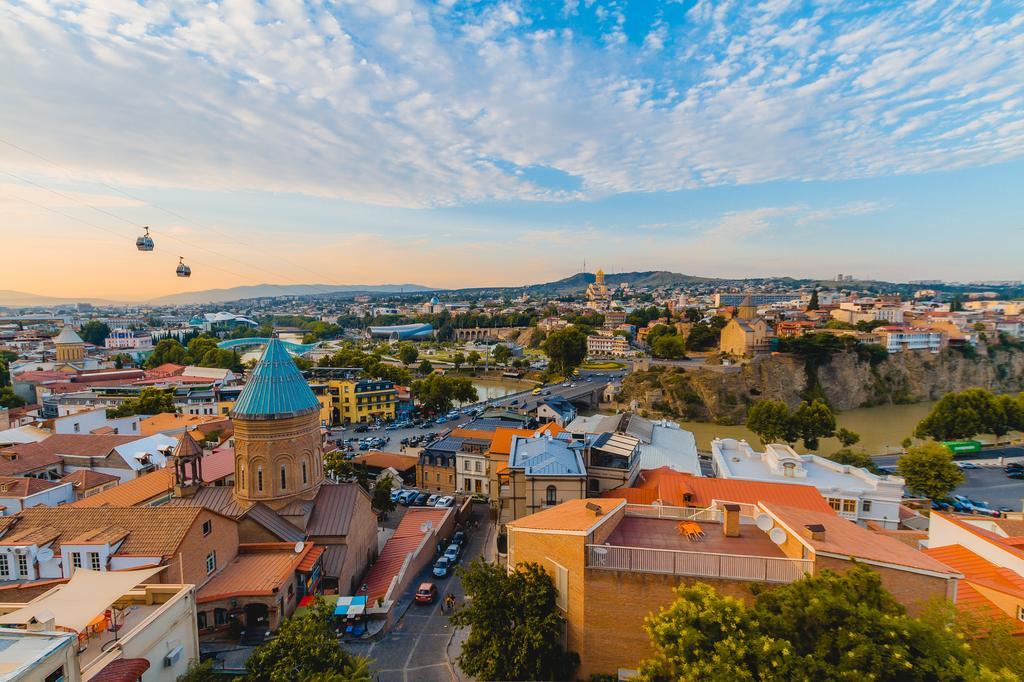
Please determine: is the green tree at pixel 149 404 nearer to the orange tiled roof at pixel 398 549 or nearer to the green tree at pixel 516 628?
the orange tiled roof at pixel 398 549

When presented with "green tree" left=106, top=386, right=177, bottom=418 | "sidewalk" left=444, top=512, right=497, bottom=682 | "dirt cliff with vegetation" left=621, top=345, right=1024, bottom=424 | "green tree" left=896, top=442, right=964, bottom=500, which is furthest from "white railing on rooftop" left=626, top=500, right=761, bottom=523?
"dirt cliff with vegetation" left=621, top=345, right=1024, bottom=424

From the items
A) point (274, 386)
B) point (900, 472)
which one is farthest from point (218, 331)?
point (900, 472)

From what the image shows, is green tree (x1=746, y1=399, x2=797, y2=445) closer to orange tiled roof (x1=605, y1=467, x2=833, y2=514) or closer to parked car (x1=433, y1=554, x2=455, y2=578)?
orange tiled roof (x1=605, y1=467, x2=833, y2=514)

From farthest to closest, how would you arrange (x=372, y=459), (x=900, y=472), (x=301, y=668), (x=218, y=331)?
(x=218, y=331) < (x=372, y=459) < (x=900, y=472) < (x=301, y=668)

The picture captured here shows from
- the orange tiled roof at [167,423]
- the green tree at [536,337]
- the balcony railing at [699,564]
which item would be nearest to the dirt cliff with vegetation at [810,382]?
the orange tiled roof at [167,423]

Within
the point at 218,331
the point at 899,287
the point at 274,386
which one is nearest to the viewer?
the point at 274,386

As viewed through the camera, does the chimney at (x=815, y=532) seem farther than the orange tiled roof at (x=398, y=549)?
No

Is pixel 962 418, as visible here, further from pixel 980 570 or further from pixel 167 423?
pixel 167 423

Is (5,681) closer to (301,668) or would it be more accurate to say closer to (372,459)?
(301,668)
